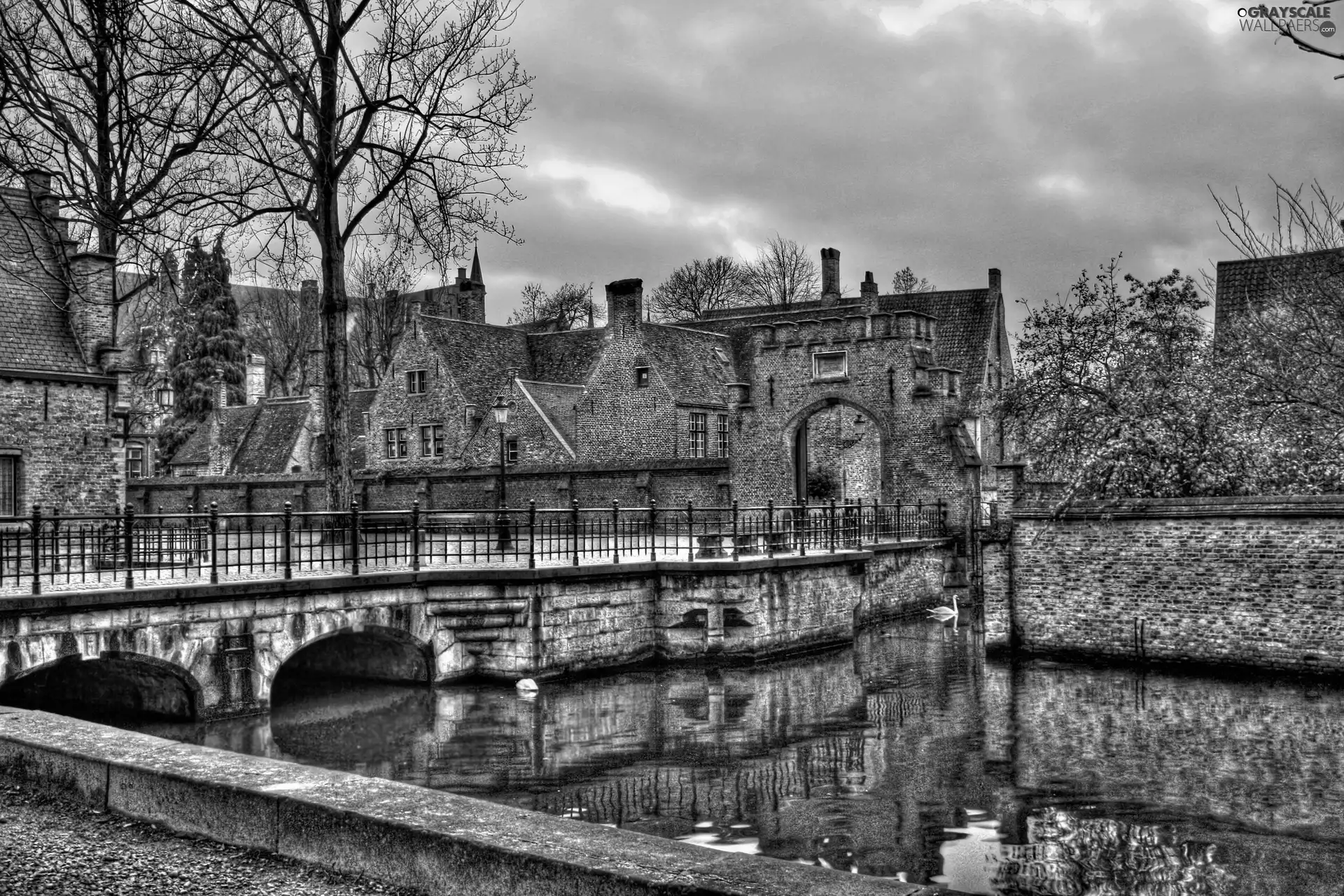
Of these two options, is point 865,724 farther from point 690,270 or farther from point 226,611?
point 690,270

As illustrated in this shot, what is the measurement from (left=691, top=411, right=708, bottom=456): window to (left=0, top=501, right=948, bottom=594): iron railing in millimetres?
4974

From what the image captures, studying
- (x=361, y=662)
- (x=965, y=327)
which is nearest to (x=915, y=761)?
(x=361, y=662)

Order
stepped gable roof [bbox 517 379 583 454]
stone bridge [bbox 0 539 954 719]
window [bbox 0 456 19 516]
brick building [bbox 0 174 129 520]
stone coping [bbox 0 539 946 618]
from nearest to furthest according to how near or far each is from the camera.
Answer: stone coping [bbox 0 539 946 618] < stone bridge [bbox 0 539 954 719] < window [bbox 0 456 19 516] < brick building [bbox 0 174 129 520] < stepped gable roof [bbox 517 379 583 454]

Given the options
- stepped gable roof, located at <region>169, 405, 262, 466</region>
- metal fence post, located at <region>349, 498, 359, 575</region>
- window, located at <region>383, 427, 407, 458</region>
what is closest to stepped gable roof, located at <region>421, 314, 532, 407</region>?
window, located at <region>383, 427, 407, 458</region>

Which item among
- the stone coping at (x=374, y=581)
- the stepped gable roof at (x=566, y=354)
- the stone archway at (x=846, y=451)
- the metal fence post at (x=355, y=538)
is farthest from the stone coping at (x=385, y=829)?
the stone archway at (x=846, y=451)

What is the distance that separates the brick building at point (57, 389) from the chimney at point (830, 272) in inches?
1355

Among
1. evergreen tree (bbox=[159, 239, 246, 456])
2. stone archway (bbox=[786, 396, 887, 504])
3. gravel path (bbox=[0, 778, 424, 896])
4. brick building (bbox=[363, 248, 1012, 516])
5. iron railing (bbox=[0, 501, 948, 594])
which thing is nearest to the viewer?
gravel path (bbox=[0, 778, 424, 896])

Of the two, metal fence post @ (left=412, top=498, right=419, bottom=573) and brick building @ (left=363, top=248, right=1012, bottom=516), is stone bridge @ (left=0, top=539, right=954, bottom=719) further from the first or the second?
Result: brick building @ (left=363, top=248, right=1012, bottom=516)

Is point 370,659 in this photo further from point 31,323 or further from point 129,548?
point 31,323

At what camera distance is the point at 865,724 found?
1491 cm

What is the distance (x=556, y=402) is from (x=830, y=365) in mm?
11728

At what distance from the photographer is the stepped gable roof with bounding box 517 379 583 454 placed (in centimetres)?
3834

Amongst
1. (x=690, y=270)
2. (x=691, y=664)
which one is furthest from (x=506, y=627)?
(x=690, y=270)

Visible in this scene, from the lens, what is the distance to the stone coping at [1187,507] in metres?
16.9
